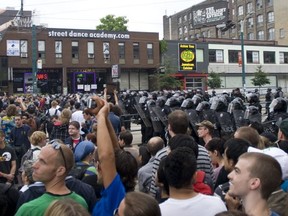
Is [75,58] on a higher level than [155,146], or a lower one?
higher

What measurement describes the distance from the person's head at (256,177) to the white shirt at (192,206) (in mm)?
260

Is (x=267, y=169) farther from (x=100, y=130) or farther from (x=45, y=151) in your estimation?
(x=45, y=151)

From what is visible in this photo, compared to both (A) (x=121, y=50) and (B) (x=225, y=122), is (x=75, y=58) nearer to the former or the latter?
(A) (x=121, y=50)

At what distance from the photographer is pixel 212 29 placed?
80.6 metres

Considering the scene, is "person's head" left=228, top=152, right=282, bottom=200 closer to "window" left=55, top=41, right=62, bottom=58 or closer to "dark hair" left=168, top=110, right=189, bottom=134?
"dark hair" left=168, top=110, right=189, bottom=134

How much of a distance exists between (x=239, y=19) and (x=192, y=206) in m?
81.0

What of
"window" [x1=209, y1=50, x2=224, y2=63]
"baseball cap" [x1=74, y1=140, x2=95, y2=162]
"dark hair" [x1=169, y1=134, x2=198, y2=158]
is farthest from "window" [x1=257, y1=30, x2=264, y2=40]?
"dark hair" [x1=169, y1=134, x2=198, y2=158]

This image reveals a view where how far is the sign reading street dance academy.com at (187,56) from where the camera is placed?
167 feet

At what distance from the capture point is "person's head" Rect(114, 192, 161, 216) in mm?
2332

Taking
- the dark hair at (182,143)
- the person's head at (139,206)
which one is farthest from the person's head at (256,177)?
the dark hair at (182,143)

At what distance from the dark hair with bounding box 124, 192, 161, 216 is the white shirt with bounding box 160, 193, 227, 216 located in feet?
1.91

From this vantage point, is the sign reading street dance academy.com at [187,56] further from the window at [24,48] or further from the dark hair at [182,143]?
the dark hair at [182,143]

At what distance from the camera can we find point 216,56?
5447cm

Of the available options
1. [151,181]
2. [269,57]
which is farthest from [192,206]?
[269,57]
